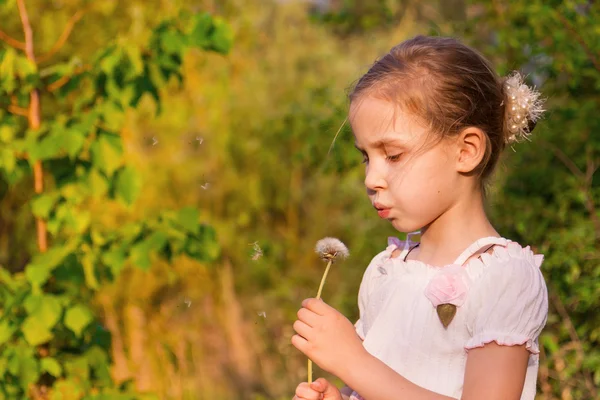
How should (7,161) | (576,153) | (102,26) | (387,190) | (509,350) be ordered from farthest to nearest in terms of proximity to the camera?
(102,26) < (576,153) < (7,161) < (387,190) < (509,350)

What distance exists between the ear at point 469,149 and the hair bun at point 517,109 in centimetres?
11

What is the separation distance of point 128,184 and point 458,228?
1491mm

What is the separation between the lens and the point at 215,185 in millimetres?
6133

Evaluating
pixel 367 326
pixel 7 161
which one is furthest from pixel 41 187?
pixel 367 326

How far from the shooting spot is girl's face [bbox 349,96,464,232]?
1.75 meters

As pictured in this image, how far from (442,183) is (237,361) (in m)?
4.26

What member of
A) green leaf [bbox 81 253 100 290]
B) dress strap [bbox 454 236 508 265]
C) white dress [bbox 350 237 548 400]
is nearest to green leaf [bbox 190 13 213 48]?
green leaf [bbox 81 253 100 290]

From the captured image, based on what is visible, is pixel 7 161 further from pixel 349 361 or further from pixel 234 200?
pixel 234 200

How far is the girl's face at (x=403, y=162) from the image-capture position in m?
1.75

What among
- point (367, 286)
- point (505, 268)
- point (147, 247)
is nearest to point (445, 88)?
point (505, 268)

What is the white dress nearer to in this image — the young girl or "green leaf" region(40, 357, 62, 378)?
the young girl

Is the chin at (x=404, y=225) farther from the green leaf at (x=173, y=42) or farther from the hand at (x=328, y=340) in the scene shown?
the green leaf at (x=173, y=42)

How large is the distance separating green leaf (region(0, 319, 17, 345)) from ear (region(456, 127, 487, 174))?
1675mm

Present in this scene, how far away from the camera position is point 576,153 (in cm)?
386
